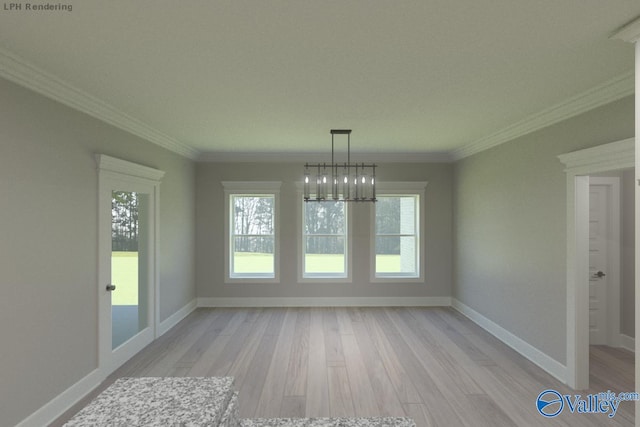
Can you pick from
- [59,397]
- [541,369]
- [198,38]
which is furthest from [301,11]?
[541,369]

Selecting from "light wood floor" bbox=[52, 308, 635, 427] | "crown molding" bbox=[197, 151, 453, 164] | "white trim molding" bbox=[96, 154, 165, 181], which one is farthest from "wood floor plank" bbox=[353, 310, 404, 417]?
"white trim molding" bbox=[96, 154, 165, 181]

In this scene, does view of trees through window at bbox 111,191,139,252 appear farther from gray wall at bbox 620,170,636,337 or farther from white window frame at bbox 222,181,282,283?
gray wall at bbox 620,170,636,337

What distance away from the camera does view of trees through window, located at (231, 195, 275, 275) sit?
6195mm

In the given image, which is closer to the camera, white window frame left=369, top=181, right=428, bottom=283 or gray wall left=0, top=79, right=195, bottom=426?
gray wall left=0, top=79, right=195, bottom=426

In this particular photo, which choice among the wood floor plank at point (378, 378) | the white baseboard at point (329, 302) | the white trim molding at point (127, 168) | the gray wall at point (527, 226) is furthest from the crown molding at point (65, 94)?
the gray wall at point (527, 226)

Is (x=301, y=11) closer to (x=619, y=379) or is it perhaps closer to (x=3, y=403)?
(x=3, y=403)

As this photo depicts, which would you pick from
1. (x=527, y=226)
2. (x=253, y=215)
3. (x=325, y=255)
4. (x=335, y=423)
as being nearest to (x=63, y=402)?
(x=335, y=423)

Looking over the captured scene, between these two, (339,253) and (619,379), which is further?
(339,253)

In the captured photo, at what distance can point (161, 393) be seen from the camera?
1.12 metres

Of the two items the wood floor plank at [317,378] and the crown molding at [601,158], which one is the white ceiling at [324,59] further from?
the wood floor plank at [317,378]

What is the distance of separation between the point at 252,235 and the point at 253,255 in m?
0.37

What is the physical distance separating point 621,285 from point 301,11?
5.07m

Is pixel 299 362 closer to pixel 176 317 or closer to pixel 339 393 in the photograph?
pixel 339 393

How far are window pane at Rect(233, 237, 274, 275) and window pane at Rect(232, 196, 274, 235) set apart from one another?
0.53 ft
